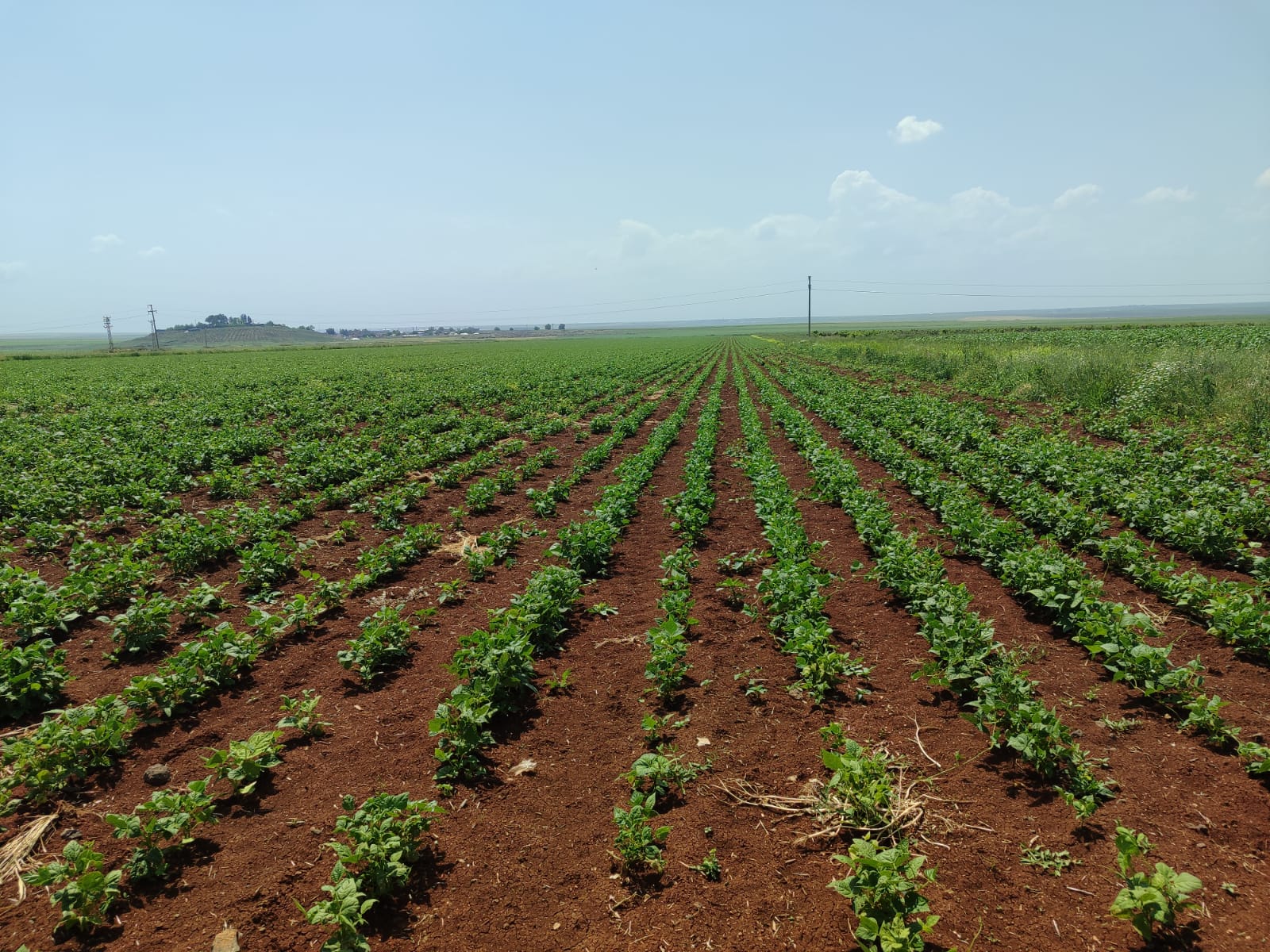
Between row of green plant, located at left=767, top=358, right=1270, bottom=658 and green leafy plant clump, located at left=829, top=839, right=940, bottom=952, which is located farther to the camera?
row of green plant, located at left=767, top=358, right=1270, bottom=658

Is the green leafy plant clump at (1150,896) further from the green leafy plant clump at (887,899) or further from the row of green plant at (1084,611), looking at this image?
the row of green plant at (1084,611)

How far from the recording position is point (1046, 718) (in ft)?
14.5

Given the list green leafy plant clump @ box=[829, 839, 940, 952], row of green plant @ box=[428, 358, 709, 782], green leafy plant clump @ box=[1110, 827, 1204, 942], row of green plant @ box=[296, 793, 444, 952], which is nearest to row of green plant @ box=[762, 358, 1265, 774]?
green leafy plant clump @ box=[1110, 827, 1204, 942]

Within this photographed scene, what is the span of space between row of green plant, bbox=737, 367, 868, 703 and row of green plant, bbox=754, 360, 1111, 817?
0.79m

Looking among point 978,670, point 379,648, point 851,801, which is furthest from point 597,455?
point 851,801

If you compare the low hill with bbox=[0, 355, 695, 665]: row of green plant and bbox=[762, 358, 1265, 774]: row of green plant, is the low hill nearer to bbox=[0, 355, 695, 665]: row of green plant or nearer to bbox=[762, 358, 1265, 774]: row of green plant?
bbox=[0, 355, 695, 665]: row of green plant

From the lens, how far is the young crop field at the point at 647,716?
339 centimetres

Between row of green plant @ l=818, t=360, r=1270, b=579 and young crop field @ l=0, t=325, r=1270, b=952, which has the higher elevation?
row of green plant @ l=818, t=360, r=1270, b=579

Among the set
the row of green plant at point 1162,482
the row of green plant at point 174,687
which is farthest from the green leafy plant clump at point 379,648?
the row of green plant at point 1162,482

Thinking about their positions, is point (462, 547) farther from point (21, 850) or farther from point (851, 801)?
point (851, 801)

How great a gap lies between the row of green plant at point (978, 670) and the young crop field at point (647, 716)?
1.6 inches

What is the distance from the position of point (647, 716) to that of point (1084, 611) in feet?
15.1

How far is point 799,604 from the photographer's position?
6613 mm

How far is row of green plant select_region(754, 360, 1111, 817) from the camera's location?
4156mm
